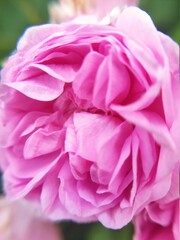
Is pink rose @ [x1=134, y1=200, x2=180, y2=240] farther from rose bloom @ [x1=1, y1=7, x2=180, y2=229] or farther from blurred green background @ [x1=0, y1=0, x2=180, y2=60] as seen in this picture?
blurred green background @ [x1=0, y1=0, x2=180, y2=60]

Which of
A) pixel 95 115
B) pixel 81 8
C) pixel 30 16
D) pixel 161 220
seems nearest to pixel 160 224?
pixel 161 220

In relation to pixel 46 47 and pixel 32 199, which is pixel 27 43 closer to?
pixel 46 47

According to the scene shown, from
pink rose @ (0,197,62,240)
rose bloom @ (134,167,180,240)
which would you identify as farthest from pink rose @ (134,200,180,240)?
pink rose @ (0,197,62,240)

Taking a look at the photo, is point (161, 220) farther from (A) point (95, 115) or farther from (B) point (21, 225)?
(B) point (21, 225)

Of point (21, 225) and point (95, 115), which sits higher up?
point (95, 115)

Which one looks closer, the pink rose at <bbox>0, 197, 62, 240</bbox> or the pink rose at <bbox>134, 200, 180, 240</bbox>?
the pink rose at <bbox>134, 200, 180, 240</bbox>

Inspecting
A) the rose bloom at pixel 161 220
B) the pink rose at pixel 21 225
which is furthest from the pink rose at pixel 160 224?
the pink rose at pixel 21 225

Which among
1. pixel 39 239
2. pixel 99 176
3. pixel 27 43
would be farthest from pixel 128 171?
pixel 39 239
